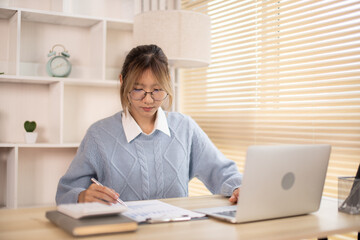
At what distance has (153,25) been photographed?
2564 millimetres

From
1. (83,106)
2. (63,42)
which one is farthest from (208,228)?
(63,42)

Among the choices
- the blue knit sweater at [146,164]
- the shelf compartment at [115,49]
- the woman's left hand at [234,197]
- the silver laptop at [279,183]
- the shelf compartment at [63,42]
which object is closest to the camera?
the silver laptop at [279,183]

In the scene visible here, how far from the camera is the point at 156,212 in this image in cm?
148

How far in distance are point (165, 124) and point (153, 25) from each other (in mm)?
700

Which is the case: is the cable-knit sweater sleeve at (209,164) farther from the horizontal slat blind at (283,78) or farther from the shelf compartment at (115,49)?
the shelf compartment at (115,49)

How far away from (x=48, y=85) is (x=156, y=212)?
77.2 inches

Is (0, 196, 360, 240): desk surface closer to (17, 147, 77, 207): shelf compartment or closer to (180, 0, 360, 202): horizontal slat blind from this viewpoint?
(180, 0, 360, 202): horizontal slat blind

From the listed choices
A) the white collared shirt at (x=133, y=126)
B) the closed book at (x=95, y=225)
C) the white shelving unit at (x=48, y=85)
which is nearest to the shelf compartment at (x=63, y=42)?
the white shelving unit at (x=48, y=85)

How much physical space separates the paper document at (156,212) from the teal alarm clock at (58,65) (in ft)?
5.35

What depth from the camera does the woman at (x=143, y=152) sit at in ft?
6.46

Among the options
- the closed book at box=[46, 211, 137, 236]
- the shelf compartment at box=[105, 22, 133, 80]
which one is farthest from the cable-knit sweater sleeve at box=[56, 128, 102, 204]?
the shelf compartment at box=[105, 22, 133, 80]

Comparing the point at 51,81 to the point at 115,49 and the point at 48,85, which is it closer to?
the point at 48,85

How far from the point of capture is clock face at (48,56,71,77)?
2.99m

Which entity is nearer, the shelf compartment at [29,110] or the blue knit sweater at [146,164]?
the blue knit sweater at [146,164]
